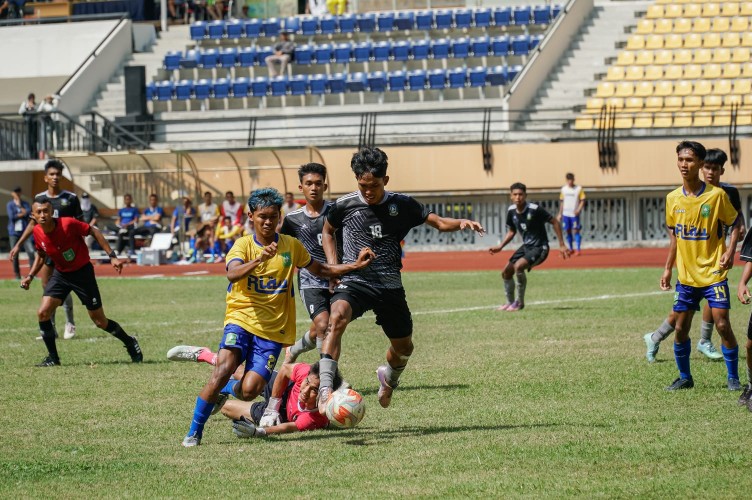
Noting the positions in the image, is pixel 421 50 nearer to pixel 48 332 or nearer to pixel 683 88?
pixel 683 88

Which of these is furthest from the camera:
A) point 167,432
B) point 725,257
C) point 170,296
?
point 170,296

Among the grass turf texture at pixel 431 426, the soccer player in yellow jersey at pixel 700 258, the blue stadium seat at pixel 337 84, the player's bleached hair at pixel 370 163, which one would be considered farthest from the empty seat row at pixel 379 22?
the player's bleached hair at pixel 370 163

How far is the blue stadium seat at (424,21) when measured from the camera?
141ft

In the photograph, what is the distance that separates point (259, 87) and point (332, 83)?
8.19 ft

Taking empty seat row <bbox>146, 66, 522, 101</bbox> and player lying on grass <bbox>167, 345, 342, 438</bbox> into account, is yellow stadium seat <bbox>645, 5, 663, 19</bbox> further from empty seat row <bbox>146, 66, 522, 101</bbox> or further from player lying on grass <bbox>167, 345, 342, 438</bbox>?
player lying on grass <bbox>167, 345, 342, 438</bbox>

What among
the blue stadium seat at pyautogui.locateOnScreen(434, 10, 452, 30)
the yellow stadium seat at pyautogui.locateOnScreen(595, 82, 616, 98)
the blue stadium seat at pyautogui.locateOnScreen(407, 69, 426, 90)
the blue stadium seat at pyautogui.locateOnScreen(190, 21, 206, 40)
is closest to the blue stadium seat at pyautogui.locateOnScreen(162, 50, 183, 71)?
the blue stadium seat at pyautogui.locateOnScreen(190, 21, 206, 40)

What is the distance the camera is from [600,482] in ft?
23.1

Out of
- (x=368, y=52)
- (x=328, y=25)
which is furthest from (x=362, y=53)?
(x=328, y=25)

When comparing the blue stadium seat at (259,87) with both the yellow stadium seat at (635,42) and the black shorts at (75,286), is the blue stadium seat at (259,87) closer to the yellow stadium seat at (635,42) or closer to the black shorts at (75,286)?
the yellow stadium seat at (635,42)

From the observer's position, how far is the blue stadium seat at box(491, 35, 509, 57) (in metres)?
40.6

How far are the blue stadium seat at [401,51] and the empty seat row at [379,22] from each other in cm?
187

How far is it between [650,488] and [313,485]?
189cm

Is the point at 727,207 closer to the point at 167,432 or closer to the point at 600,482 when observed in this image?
the point at 600,482

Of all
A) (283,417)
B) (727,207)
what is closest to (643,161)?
(727,207)
